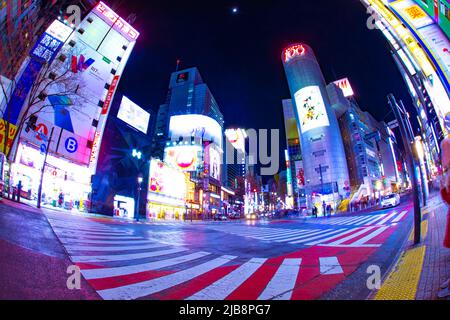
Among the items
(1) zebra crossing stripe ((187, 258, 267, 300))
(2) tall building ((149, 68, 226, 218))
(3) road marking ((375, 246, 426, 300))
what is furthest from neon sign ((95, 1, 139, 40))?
(3) road marking ((375, 246, 426, 300))

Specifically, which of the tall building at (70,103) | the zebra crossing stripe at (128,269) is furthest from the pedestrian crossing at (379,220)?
the tall building at (70,103)

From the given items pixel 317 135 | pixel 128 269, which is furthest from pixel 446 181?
pixel 317 135

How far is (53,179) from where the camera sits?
83.9 feet

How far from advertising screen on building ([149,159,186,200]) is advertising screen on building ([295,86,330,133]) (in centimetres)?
4378

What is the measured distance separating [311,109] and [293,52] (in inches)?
1019

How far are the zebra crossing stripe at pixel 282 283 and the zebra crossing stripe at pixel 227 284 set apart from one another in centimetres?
51

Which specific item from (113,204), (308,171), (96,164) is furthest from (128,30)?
(308,171)

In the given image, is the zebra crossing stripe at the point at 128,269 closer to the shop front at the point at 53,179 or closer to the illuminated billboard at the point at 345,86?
the shop front at the point at 53,179

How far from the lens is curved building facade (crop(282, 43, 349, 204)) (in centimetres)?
6097

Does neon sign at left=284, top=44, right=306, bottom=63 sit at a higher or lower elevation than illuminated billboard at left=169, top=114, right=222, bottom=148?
higher

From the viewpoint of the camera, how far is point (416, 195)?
17.1 feet

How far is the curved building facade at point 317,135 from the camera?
61.0 m

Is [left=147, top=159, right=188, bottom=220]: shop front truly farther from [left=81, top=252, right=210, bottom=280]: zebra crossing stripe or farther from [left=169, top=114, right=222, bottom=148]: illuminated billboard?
[left=81, top=252, right=210, bottom=280]: zebra crossing stripe
